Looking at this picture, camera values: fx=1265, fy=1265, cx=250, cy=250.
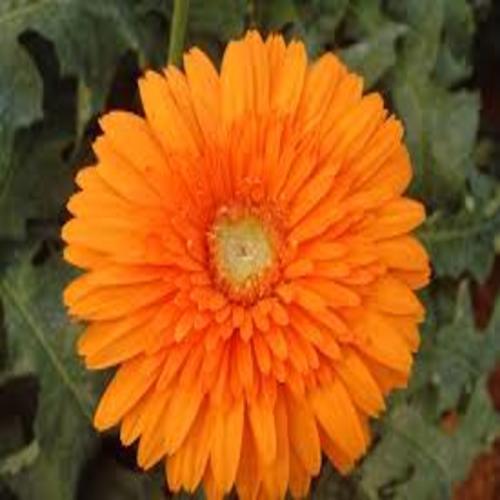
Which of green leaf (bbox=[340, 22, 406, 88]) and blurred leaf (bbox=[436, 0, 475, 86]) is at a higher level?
green leaf (bbox=[340, 22, 406, 88])

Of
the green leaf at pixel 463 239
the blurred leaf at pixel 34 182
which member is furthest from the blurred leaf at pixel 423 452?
the blurred leaf at pixel 34 182

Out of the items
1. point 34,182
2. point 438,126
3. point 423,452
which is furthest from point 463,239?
point 34,182

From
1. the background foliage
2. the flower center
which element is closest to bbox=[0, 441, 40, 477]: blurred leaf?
the background foliage

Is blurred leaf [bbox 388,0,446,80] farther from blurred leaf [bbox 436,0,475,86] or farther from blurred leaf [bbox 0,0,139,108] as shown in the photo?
blurred leaf [bbox 0,0,139,108]

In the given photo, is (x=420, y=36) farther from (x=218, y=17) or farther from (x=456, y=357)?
(x=456, y=357)

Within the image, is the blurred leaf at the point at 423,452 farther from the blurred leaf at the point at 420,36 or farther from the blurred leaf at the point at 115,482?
the blurred leaf at the point at 420,36

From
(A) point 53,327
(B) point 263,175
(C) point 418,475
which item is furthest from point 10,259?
(C) point 418,475
